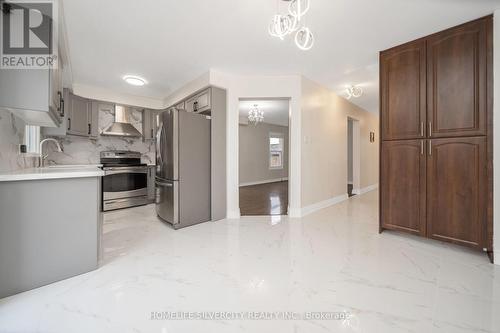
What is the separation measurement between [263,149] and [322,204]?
14.2ft

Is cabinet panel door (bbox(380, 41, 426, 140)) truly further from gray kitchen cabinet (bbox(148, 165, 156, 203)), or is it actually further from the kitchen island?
gray kitchen cabinet (bbox(148, 165, 156, 203))

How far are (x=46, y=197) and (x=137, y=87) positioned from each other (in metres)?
3.03

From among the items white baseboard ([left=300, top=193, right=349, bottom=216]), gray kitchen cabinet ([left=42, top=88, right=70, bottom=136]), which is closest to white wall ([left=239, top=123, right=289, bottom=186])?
white baseboard ([left=300, top=193, right=349, bottom=216])

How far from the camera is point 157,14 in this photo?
1986mm

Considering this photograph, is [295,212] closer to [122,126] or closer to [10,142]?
[10,142]

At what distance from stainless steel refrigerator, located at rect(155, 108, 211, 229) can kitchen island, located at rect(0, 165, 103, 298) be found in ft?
3.73

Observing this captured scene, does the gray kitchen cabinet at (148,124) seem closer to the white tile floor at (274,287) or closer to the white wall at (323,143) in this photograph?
the white tile floor at (274,287)

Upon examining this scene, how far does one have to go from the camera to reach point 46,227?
5.22ft

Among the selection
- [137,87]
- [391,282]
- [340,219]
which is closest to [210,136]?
[137,87]

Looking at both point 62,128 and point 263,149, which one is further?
point 263,149

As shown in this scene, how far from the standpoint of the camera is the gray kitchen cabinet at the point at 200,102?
128 inches

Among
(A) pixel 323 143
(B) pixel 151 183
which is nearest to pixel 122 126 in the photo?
(B) pixel 151 183

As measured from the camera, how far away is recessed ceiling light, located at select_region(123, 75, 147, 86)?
3.49 metres

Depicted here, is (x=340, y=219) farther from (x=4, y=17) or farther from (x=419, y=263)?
(x=4, y=17)
